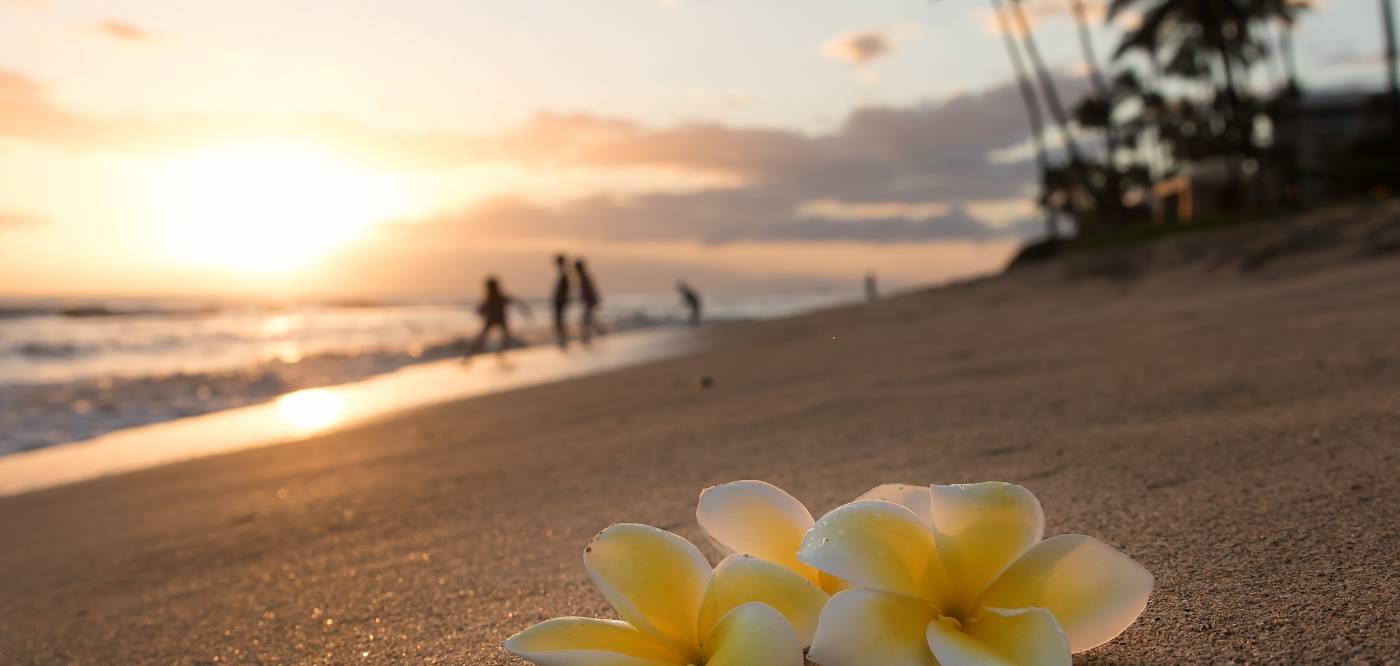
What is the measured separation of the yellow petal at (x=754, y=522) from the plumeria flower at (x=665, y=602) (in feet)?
0.16

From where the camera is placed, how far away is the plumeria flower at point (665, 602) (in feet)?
2.81

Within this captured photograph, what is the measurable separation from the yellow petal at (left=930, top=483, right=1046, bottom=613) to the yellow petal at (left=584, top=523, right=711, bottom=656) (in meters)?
0.22

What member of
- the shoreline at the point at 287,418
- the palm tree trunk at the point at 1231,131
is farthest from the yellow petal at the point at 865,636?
the palm tree trunk at the point at 1231,131

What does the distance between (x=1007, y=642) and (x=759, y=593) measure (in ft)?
0.69

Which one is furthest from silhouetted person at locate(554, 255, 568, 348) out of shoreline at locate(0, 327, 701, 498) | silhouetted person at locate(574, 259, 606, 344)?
shoreline at locate(0, 327, 701, 498)

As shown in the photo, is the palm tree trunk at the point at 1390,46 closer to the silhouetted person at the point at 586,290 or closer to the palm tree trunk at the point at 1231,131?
the palm tree trunk at the point at 1231,131

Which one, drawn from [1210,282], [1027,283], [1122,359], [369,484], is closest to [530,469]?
[369,484]

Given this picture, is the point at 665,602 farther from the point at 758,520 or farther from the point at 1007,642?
the point at 1007,642

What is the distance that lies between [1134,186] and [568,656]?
74291 millimetres

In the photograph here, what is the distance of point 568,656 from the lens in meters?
0.82

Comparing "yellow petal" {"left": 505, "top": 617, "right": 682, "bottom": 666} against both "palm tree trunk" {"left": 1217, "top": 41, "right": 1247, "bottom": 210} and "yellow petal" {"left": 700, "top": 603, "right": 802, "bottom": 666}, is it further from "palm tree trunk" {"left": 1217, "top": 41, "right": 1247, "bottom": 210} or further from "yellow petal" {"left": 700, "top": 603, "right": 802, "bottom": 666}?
"palm tree trunk" {"left": 1217, "top": 41, "right": 1247, "bottom": 210}

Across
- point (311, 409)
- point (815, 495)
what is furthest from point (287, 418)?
point (815, 495)

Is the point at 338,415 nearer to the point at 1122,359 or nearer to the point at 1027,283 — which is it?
the point at 1122,359

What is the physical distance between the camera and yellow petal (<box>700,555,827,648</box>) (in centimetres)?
88
